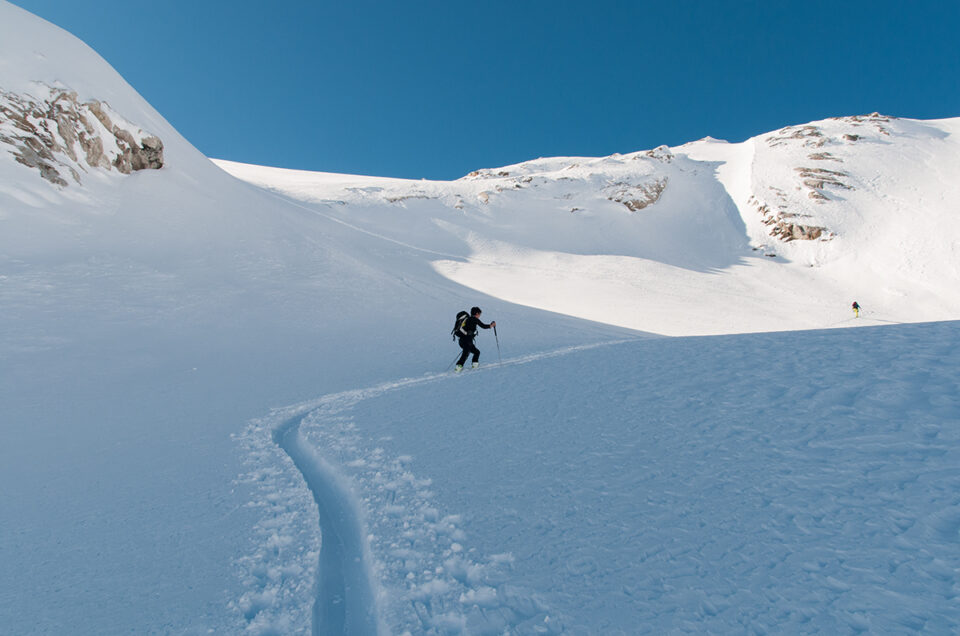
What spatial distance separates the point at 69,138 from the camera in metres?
17.6

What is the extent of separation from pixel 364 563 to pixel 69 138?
77.2ft

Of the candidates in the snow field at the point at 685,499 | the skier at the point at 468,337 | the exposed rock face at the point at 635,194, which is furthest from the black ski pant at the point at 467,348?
the exposed rock face at the point at 635,194

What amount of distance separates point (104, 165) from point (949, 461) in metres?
26.1

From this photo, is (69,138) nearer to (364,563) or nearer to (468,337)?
(468,337)

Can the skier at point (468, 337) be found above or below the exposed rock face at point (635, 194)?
below

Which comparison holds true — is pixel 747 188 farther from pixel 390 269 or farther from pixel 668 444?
pixel 668 444

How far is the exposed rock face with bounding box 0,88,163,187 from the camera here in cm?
1582

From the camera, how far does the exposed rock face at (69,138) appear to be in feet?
51.9

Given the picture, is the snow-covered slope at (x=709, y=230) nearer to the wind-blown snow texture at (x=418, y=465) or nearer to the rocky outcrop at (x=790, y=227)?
the rocky outcrop at (x=790, y=227)

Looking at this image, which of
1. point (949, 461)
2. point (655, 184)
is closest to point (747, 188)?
point (655, 184)

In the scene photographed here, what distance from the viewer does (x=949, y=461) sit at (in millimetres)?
3264

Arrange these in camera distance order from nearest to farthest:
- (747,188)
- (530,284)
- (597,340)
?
(597,340)
(530,284)
(747,188)

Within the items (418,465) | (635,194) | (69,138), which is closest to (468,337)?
(418,465)

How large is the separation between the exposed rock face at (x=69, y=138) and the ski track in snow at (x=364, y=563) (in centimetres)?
1926
